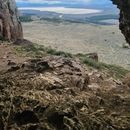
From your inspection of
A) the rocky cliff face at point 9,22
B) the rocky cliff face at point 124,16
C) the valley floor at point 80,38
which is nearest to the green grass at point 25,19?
the valley floor at point 80,38

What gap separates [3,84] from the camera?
11.4 meters

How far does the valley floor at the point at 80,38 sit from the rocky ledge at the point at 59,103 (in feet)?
134

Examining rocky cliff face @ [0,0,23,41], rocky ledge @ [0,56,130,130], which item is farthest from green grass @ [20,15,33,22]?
rocky ledge @ [0,56,130,130]

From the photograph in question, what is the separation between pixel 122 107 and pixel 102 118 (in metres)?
0.57

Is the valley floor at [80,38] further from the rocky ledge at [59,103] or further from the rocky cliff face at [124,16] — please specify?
the rocky cliff face at [124,16]

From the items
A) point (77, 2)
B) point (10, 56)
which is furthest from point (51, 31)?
point (10, 56)

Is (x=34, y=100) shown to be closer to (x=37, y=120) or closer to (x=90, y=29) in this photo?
(x=37, y=120)

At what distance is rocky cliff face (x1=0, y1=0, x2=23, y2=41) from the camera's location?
3455cm

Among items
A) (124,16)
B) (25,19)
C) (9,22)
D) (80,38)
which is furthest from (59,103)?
(25,19)

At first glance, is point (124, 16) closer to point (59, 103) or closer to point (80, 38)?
point (59, 103)

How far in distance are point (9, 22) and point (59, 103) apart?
84.5ft

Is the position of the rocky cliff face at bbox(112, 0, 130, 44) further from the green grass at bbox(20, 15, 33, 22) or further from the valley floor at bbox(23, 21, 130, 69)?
the green grass at bbox(20, 15, 33, 22)

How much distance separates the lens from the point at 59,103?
998cm

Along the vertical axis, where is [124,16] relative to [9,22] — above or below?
above
